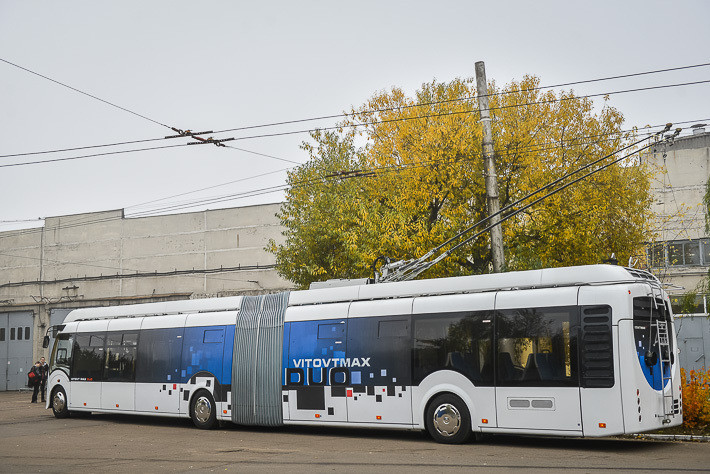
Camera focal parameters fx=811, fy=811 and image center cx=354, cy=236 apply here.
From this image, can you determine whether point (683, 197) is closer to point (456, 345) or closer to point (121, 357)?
point (456, 345)

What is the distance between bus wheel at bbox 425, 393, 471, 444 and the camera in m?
15.4

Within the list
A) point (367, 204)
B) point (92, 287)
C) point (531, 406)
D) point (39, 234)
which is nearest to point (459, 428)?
point (531, 406)

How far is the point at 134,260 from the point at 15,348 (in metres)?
8.87

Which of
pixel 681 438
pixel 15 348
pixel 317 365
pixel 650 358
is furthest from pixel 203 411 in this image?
pixel 15 348

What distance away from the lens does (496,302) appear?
15.4 metres

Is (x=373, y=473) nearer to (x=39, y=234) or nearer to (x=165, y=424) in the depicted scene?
(x=165, y=424)

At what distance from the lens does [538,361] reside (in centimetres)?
1452

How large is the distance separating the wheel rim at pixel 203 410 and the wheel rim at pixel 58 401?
6382 mm

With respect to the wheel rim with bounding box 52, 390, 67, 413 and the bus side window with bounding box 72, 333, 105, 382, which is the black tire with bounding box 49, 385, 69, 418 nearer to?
the wheel rim with bounding box 52, 390, 67, 413

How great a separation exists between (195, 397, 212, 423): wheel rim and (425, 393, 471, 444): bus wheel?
6764 mm

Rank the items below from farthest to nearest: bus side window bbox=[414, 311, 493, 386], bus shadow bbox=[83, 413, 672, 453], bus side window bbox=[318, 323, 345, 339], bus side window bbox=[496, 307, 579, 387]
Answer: bus side window bbox=[318, 323, 345, 339] → bus side window bbox=[414, 311, 493, 386] → bus shadow bbox=[83, 413, 672, 453] → bus side window bbox=[496, 307, 579, 387]

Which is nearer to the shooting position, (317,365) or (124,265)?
(317,365)

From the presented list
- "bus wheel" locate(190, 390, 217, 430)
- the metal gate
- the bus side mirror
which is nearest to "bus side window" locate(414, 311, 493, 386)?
the bus side mirror

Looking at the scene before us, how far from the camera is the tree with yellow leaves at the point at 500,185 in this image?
27047 mm
